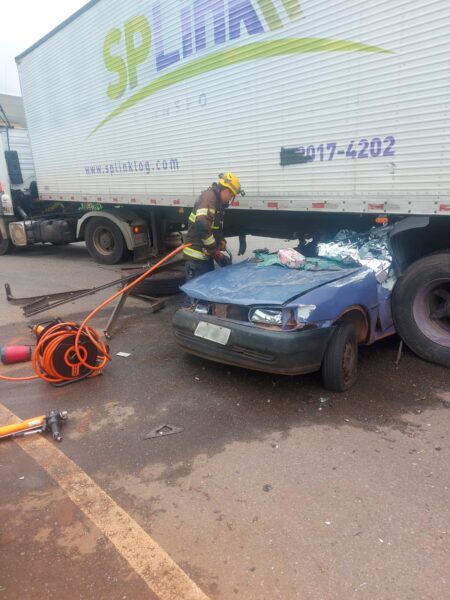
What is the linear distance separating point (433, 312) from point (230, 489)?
281 centimetres

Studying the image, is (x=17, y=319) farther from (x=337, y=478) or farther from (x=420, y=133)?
(x=420, y=133)

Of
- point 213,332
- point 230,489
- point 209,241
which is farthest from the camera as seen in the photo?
point 209,241

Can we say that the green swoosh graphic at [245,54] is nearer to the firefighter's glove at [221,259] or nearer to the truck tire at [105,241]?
the firefighter's glove at [221,259]

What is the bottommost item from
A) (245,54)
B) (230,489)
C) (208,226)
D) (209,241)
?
(230,489)

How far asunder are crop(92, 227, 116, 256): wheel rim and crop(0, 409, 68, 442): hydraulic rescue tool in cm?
643

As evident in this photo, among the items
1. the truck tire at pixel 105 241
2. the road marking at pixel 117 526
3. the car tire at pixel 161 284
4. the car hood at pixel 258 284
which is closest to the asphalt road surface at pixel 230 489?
the road marking at pixel 117 526

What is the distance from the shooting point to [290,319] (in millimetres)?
3357

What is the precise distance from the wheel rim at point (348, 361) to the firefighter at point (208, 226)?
6.78 feet

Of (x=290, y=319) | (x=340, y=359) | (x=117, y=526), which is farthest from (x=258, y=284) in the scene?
(x=117, y=526)

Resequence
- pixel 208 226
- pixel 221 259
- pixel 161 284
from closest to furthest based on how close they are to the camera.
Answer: pixel 208 226
pixel 221 259
pixel 161 284

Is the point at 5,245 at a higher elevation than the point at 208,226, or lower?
lower

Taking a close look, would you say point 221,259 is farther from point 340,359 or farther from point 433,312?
point 433,312

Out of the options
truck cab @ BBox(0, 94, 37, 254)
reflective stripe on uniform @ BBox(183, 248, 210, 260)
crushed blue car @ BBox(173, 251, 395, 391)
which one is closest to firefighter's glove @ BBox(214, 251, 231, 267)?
reflective stripe on uniform @ BBox(183, 248, 210, 260)

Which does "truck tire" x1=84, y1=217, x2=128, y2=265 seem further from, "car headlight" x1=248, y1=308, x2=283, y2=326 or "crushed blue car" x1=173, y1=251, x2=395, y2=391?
"car headlight" x1=248, y1=308, x2=283, y2=326
